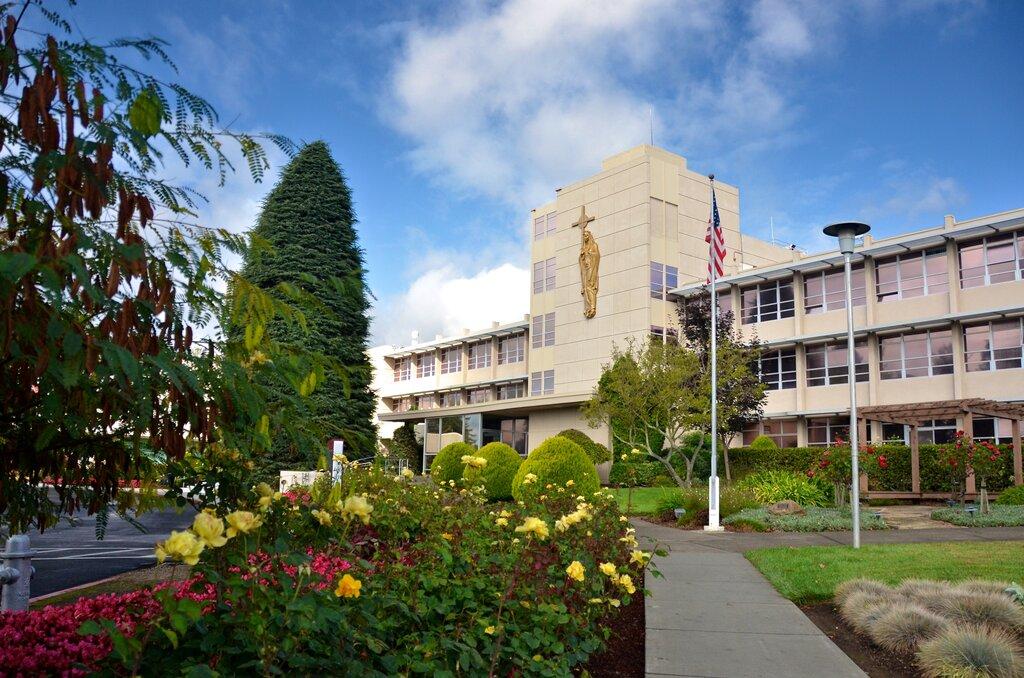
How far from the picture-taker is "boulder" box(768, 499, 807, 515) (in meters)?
17.0

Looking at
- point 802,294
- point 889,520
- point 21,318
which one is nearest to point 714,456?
point 889,520

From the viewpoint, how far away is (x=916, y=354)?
29.1 metres

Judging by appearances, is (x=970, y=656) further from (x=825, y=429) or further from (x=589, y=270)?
(x=589, y=270)

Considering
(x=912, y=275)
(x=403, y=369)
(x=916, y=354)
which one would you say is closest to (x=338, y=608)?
(x=916, y=354)

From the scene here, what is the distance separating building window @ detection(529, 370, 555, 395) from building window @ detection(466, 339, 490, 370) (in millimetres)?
8265

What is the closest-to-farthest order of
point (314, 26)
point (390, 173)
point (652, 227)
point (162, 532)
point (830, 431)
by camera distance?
point (314, 26) < point (390, 173) < point (162, 532) < point (830, 431) < point (652, 227)

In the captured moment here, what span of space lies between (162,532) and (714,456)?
11.7 meters

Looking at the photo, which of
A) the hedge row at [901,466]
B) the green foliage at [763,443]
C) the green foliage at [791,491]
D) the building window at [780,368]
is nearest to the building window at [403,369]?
the building window at [780,368]

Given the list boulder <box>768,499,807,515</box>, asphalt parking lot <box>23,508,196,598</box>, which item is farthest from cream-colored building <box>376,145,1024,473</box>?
asphalt parking lot <box>23,508,196,598</box>

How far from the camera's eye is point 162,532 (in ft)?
48.2

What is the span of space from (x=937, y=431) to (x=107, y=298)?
105 ft

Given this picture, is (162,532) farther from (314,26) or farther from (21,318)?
(21,318)

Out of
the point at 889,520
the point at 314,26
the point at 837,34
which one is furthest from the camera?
the point at 889,520

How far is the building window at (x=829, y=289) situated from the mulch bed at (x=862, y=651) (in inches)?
1029
